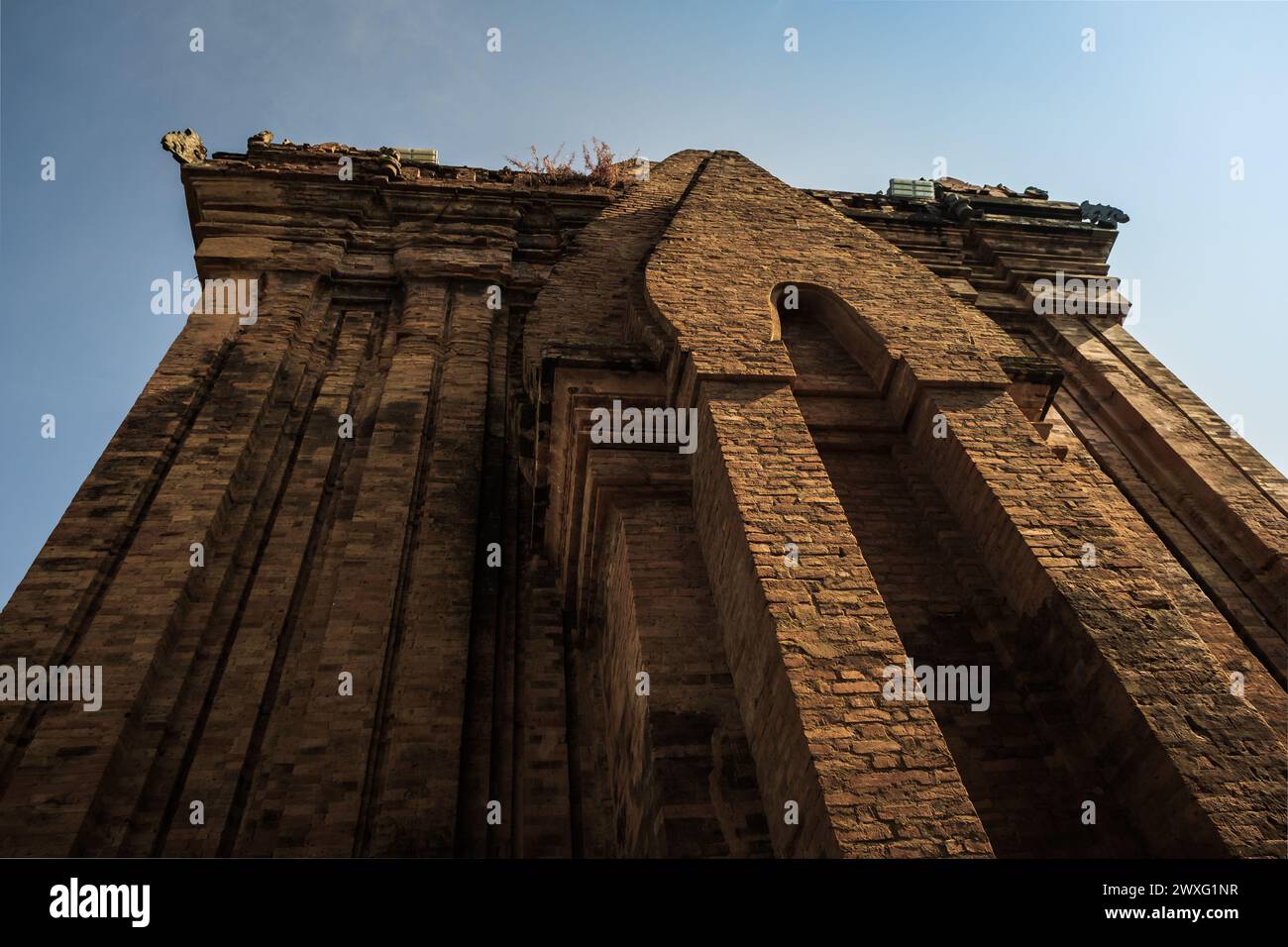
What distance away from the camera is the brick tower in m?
4.52

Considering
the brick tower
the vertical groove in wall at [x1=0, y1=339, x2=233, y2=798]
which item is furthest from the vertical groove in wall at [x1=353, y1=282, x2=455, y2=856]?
the vertical groove in wall at [x1=0, y1=339, x2=233, y2=798]

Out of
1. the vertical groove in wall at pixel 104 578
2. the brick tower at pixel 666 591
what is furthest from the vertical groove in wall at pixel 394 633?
the vertical groove in wall at pixel 104 578

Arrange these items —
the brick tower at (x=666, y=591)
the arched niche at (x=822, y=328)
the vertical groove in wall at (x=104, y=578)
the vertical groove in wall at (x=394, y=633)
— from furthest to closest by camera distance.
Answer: the arched niche at (x=822, y=328)
the vertical groove in wall at (x=104, y=578)
the vertical groove in wall at (x=394, y=633)
the brick tower at (x=666, y=591)

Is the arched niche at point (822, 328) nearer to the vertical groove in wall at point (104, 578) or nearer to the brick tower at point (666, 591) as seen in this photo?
the brick tower at point (666, 591)

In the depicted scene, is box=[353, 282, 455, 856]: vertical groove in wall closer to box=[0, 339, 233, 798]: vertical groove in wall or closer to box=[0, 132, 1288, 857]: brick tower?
box=[0, 132, 1288, 857]: brick tower

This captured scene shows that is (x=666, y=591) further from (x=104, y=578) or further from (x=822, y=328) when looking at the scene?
(x=104, y=578)

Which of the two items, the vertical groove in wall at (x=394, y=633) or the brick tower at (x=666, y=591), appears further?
the vertical groove in wall at (x=394, y=633)

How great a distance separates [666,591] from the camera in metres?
5.70

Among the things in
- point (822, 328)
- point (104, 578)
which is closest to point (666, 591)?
point (822, 328)

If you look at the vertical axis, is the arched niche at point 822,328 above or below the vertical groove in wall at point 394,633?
above

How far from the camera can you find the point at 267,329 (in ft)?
33.2

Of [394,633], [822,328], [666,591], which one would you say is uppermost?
[822,328]

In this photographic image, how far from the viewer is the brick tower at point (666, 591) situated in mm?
4520
